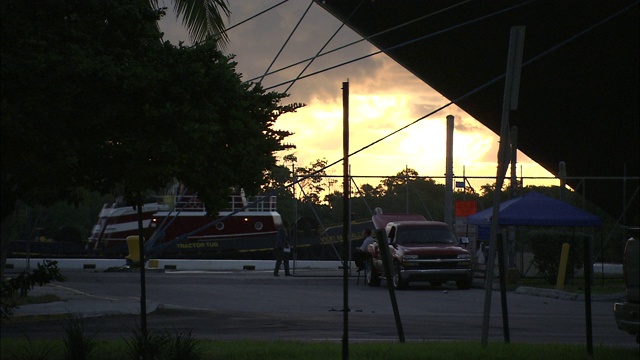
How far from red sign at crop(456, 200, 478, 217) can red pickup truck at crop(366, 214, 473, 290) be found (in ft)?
23.7

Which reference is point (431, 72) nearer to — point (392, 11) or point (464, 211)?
point (392, 11)

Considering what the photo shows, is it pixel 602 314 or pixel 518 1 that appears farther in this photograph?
pixel 518 1

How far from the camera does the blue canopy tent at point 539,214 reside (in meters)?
27.4

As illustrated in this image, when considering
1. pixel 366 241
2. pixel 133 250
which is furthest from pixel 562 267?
pixel 133 250

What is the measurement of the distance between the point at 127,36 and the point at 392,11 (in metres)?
19.6

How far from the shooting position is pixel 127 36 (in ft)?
33.1

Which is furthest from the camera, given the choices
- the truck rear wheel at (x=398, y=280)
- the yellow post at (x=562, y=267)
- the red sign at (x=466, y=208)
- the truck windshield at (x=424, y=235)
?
the red sign at (x=466, y=208)

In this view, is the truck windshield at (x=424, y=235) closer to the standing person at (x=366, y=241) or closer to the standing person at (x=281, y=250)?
the standing person at (x=366, y=241)

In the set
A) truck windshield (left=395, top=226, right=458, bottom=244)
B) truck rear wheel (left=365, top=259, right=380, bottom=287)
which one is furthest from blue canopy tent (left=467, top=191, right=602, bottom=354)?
truck rear wheel (left=365, top=259, right=380, bottom=287)

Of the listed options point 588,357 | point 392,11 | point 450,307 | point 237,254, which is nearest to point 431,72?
point 392,11

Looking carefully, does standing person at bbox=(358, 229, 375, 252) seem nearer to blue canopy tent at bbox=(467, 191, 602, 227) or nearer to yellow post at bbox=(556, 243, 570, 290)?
blue canopy tent at bbox=(467, 191, 602, 227)

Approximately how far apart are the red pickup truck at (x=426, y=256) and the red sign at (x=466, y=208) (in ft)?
23.7

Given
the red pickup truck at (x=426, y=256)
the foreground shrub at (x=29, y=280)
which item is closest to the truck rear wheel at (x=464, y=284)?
the red pickup truck at (x=426, y=256)

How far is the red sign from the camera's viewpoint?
36.8 m
